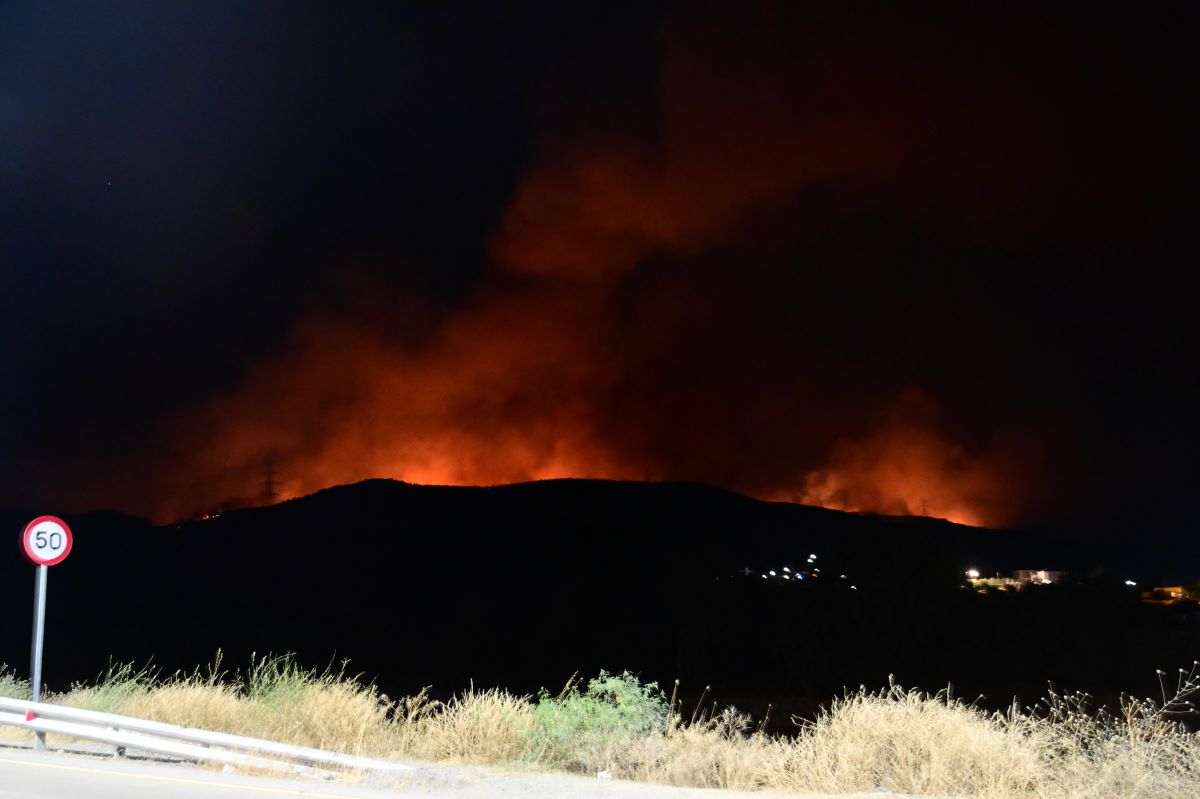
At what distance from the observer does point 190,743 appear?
33.8 ft

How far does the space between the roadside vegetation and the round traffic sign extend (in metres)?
2.11

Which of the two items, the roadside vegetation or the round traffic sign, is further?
the round traffic sign

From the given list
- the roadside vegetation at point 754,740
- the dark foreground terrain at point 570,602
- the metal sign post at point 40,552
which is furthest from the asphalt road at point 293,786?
the dark foreground terrain at point 570,602

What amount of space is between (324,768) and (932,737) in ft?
18.5

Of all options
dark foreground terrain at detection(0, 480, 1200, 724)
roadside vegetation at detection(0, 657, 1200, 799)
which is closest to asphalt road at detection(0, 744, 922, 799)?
roadside vegetation at detection(0, 657, 1200, 799)

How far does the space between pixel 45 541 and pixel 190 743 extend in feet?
10.9

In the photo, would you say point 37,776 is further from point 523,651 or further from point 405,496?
point 405,496

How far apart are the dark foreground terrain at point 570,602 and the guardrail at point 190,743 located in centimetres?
2908

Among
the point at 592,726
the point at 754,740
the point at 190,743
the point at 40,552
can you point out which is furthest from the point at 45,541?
the point at 754,740

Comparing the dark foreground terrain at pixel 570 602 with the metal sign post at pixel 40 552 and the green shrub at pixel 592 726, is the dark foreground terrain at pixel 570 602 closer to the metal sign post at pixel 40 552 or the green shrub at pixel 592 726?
the green shrub at pixel 592 726

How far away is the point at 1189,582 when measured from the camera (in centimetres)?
7962

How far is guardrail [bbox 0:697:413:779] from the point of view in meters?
9.07

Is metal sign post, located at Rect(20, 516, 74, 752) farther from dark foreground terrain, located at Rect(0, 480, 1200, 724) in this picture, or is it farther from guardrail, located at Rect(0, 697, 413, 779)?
dark foreground terrain, located at Rect(0, 480, 1200, 724)

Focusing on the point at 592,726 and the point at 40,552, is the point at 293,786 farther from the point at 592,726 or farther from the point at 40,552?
the point at 40,552
